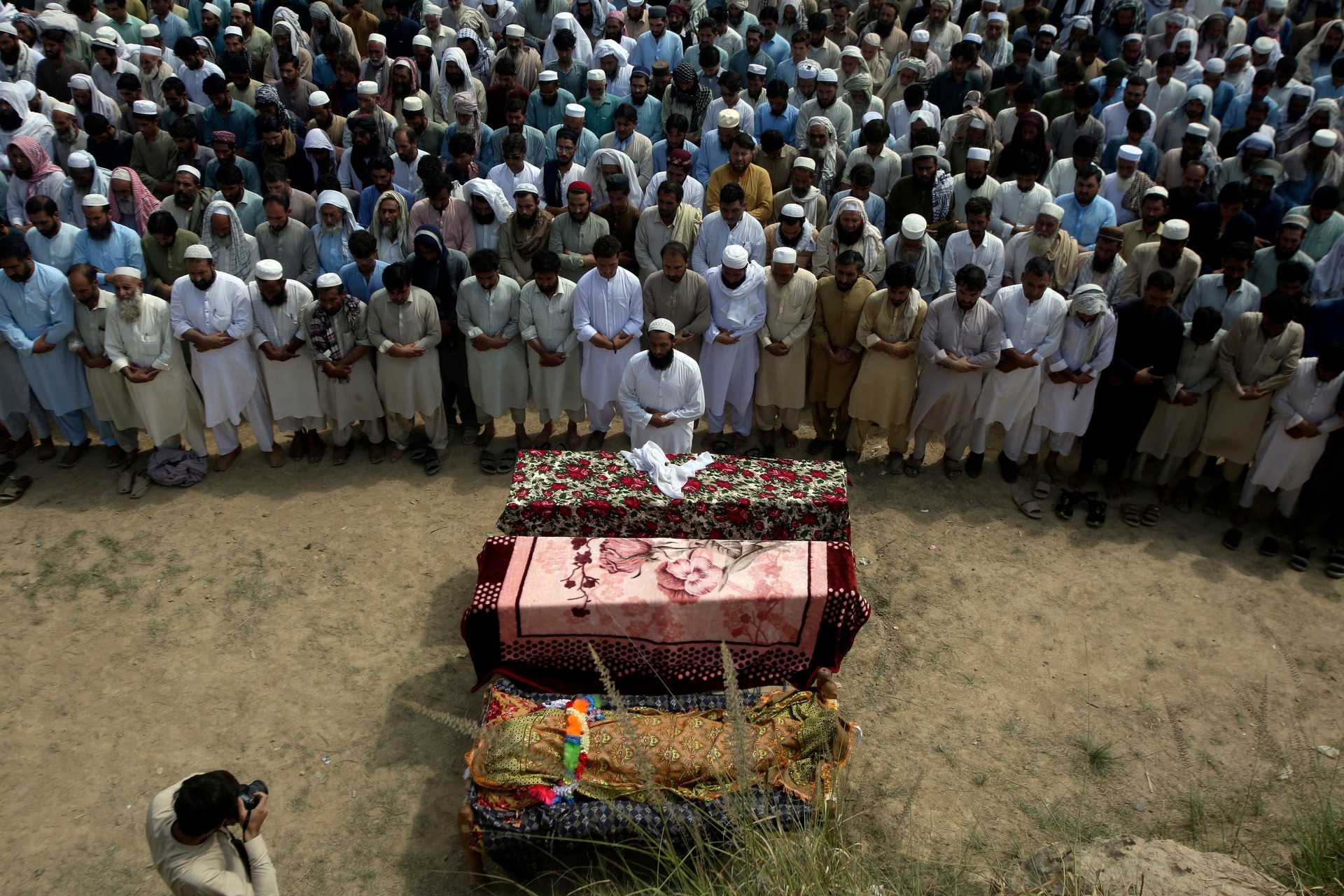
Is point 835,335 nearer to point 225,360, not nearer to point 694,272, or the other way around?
point 694,272

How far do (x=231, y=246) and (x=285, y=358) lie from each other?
1161mm

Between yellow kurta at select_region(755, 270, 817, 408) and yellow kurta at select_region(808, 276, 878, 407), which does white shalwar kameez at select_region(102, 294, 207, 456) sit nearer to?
yellow kurta at select_region(755, 270, 817, 408)

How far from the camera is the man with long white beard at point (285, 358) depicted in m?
7.28

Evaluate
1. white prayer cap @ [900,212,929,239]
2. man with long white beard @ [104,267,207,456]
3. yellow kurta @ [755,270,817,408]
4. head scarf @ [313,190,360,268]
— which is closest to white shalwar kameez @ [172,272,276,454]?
man with long white beard @ [104,267,207,456]

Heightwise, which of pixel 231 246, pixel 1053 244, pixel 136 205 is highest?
pixel 1053 244

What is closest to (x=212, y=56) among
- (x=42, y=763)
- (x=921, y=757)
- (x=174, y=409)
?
(x=174, y=409)

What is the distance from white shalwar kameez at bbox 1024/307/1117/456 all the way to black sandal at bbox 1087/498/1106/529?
0.49m

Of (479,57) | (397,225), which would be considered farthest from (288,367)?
(479,57)

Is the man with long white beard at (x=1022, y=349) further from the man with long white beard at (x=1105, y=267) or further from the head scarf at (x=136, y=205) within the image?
the head scarf at (x=136, y=205)

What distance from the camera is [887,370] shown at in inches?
294

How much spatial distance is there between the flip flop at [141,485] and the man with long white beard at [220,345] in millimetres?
487

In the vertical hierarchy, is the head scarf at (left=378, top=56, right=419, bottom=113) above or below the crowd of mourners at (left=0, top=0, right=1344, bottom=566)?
above

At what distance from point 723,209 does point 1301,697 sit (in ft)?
16.9

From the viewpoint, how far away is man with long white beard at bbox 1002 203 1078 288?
25.2 ft
